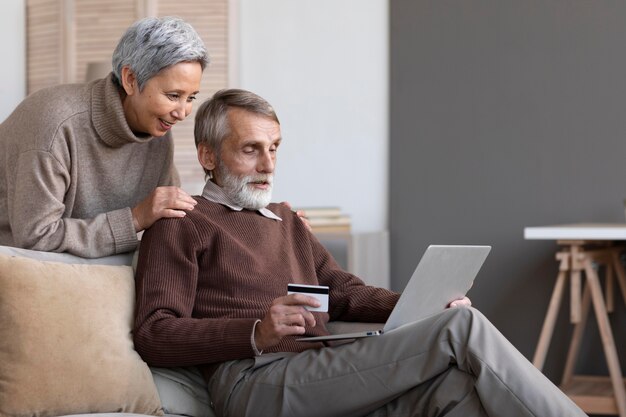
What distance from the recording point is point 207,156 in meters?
2.74

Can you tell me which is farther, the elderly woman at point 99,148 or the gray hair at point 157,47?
the gray hair at point 157,47

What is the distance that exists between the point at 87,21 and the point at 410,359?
11.2 ft

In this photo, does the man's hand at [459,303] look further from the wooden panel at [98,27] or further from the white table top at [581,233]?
the wooden panel at [98,27]

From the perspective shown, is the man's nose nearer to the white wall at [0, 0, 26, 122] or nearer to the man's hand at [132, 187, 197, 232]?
the man's hand at [132, 187, 197, 232]

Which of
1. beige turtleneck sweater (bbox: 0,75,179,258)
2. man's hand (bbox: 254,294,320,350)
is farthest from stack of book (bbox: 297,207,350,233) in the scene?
man's hand (bbox: 254,294,320,350)

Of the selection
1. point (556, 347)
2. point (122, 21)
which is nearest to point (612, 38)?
point (556, 347)

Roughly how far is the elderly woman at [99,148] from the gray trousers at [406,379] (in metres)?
0.49

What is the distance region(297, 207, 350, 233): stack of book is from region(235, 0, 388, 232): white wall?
0.25 metres

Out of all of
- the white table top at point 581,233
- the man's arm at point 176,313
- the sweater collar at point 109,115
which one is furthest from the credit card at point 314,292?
the white table top at point 581,233

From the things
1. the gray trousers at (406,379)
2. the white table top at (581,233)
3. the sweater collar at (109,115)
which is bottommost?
the gray trousers at (406,379)

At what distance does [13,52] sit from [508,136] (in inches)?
103

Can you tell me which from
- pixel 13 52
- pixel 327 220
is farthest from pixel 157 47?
pixel 13 52

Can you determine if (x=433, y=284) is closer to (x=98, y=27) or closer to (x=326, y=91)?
(x=326, y=91)

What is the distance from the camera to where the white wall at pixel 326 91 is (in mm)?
4977
